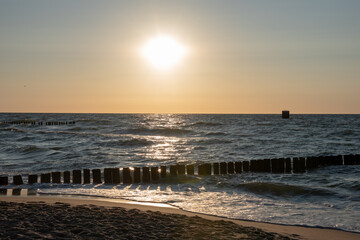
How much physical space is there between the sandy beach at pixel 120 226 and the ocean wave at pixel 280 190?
4.12 meters

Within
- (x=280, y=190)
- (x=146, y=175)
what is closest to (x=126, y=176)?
(x=146, y=175)

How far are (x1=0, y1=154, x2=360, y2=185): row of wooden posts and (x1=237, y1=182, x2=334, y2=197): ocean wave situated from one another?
2693mm

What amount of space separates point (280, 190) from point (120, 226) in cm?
688

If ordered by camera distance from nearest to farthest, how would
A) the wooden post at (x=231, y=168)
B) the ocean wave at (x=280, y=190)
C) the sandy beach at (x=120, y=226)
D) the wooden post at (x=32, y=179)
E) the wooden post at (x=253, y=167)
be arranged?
the sandy beach at (x=120, y=226), the ocean wave at (x=280, y=190), the wooden post at (x=32, y=179), the wooden post at (x=231, y=168), the wooden post at (x=253, y=167)

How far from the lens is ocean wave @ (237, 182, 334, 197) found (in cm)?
1206

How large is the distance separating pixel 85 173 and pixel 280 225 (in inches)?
307

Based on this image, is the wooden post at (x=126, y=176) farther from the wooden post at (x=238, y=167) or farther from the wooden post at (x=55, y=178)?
the wooden post at (x=238, y=167)

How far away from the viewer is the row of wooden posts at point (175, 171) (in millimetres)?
13727

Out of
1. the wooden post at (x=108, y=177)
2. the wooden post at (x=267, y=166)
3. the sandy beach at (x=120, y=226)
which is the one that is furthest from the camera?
the wooden post at (x=267, y=166)

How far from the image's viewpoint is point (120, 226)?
23.8 feet

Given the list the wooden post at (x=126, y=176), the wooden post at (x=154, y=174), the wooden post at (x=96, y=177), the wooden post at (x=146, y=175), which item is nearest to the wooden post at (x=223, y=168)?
the wooden post at (x=154, y=174)

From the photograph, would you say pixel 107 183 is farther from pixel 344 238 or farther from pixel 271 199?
pixel 344 238

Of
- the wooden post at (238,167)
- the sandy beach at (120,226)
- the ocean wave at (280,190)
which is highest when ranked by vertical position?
the sandy beach at (120,226)

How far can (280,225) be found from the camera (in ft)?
26.8
